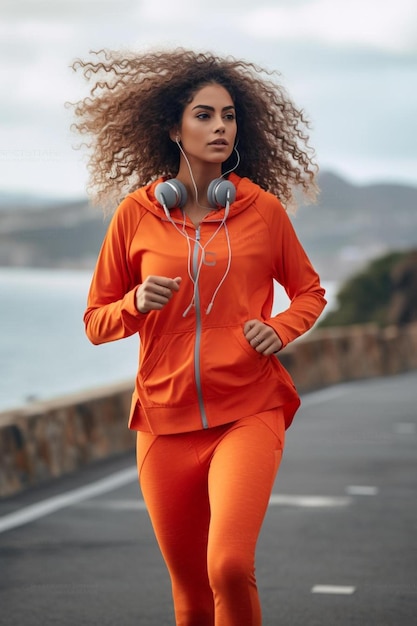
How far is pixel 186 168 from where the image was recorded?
5.16m

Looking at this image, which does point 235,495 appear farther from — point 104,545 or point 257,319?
point 104,545

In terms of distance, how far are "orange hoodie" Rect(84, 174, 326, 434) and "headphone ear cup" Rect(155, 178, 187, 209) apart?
42 millimetres

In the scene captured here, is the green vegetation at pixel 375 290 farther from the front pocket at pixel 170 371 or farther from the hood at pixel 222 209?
the front pocket at pixel 170 371

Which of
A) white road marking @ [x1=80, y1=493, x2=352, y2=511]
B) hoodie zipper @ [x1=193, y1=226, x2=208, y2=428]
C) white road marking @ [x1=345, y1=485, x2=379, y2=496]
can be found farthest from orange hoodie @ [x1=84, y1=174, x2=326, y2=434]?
white road marking @ [x1=345, y1=485, x2=379, y2=496]

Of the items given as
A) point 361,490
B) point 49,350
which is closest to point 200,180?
point 361,490

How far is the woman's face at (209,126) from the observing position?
504 centimetres

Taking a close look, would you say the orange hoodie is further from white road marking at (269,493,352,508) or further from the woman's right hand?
white road marking at (269,493,352,508)

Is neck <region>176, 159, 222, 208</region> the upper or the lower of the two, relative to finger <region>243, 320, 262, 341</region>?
upper

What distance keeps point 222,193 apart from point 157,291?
1.62 ft

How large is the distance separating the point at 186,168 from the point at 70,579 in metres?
3.19

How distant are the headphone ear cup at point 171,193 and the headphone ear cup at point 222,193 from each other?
9 centimetres

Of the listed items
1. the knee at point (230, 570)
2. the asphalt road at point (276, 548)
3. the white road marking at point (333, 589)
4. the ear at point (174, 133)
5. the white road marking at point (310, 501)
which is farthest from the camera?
the white road marking at point (310, 501)

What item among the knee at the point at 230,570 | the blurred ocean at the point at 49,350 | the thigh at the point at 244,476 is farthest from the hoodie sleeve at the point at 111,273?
the blurred ocean at the point at 49,350

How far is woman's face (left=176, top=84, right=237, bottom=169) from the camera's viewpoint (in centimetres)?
504
